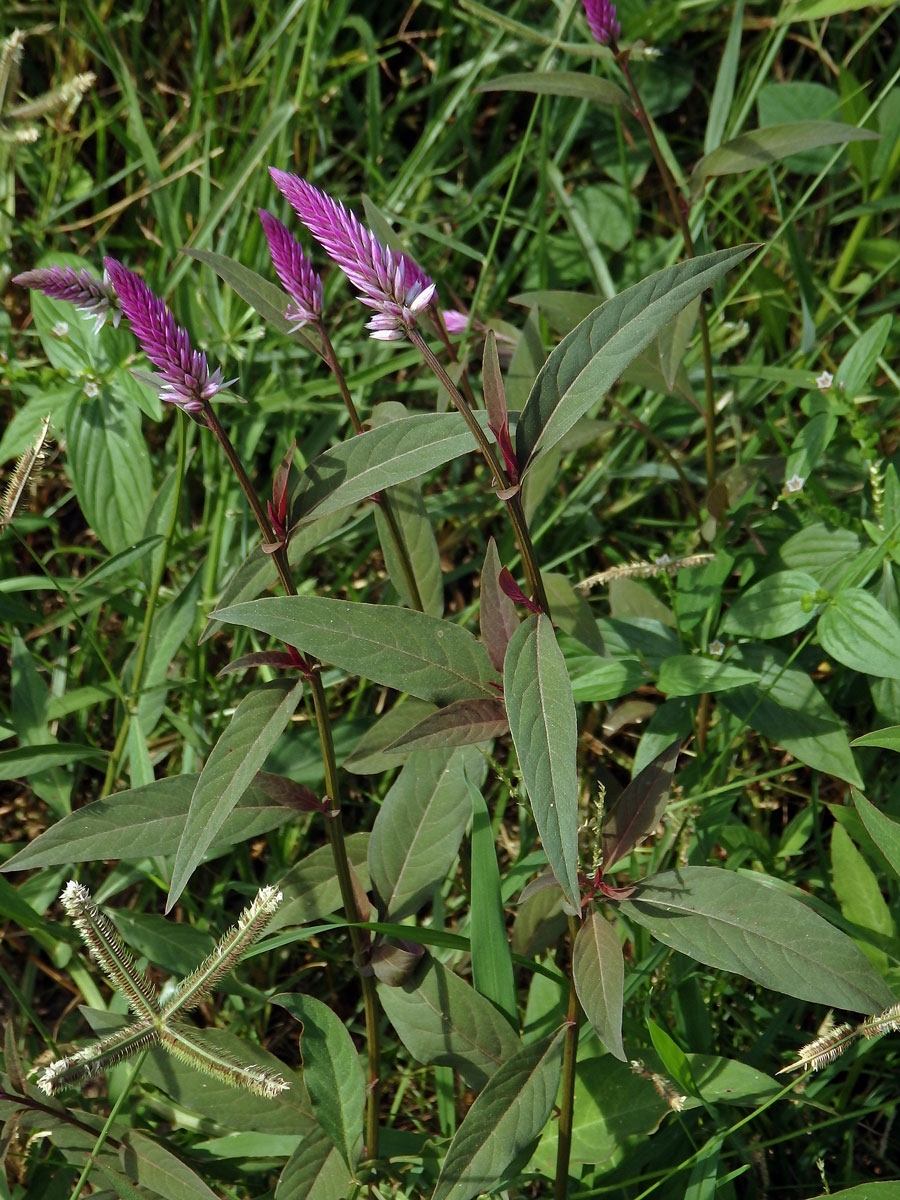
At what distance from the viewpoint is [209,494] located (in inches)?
102

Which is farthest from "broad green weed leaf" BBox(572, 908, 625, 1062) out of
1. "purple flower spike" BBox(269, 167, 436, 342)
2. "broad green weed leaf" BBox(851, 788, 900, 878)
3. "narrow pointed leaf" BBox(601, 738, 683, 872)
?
"purple flower spike" BBox(269, 167, 436, 342)

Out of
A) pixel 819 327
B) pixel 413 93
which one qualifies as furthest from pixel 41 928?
pixel 413 93

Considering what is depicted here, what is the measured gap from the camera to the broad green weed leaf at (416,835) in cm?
170

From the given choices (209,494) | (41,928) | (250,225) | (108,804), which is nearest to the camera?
(108,804)

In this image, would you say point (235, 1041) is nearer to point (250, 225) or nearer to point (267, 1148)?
point (267, 1148)

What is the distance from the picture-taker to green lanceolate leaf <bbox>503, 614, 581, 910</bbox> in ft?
3.75

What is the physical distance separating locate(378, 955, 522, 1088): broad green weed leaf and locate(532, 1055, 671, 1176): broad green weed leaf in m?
0.16

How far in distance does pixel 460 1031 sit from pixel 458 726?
552mm

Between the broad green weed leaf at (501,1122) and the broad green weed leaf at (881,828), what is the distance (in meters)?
0.58

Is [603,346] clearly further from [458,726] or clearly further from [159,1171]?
[159,1171]

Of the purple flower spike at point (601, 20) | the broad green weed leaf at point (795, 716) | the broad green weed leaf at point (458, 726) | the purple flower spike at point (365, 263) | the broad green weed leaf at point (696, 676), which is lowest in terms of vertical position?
the broad green weed leaf at point (795, 716)

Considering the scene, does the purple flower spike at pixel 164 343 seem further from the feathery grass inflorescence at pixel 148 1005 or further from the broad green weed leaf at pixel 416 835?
the broad green weed leaf at pixel 416 835

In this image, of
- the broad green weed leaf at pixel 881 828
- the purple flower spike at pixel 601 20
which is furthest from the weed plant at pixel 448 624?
the purple flower spike at pixel 601 20

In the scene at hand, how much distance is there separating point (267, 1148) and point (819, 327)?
221cm
